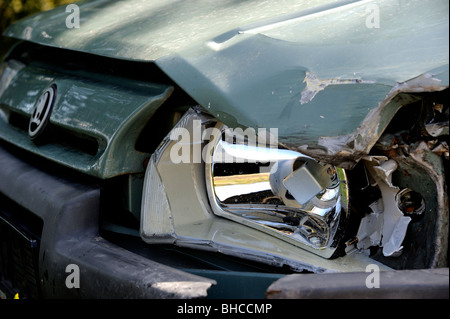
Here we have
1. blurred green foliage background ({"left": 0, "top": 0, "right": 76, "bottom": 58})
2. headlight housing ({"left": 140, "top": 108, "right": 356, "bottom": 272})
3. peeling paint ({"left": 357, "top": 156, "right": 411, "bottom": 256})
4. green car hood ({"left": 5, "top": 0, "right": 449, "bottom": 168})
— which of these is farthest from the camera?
blurred green foliage background ({"left": 0, "top": 0, "right": 76, "bottom": 58})

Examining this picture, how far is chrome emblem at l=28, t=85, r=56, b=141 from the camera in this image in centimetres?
217

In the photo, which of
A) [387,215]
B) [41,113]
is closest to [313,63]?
[387,215]

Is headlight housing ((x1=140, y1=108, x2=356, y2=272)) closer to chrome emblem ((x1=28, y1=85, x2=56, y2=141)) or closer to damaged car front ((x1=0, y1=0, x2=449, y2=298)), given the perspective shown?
damaged car front ((x1=0, y1=0, x2=449, y2=298))

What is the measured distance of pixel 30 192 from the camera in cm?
206

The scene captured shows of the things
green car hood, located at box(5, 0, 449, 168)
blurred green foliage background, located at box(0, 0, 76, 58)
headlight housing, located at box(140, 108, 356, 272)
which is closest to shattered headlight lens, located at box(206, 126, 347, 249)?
headlight housing, located at box(140, 108, 356, 272)

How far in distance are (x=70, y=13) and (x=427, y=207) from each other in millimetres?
1742

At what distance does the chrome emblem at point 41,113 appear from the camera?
85.5 inches

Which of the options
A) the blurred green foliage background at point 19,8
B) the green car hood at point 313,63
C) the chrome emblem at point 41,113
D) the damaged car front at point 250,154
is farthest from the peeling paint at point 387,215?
the blurred green foliage background at point 19,8

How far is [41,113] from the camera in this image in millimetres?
2205

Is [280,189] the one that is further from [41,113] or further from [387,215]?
[41,113]

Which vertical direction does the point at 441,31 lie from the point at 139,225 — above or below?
above
